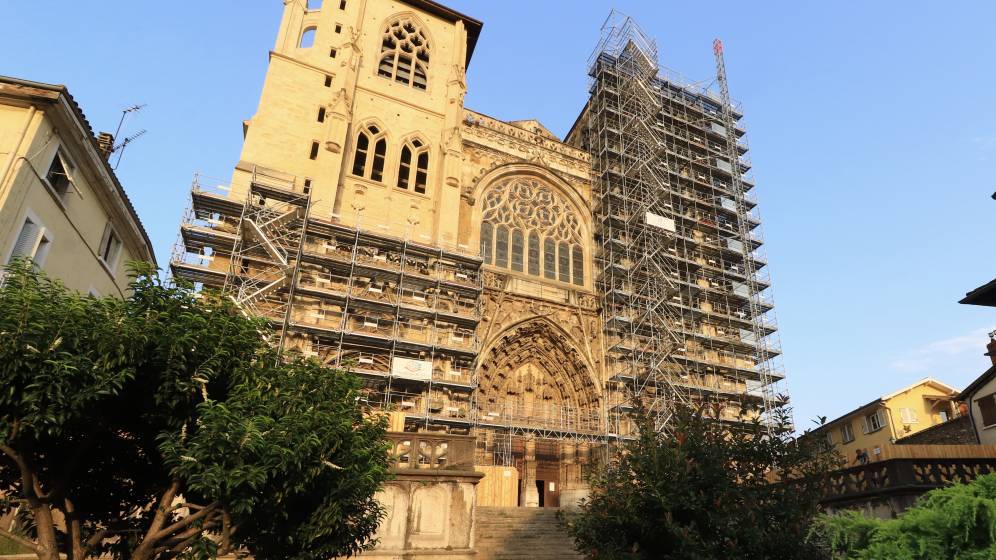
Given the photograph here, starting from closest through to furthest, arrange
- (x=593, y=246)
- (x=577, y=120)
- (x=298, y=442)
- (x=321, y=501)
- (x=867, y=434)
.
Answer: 1. (x=298, y=442)
2. (x=321, y=501)
3. (x=593, y=246)
4. (x=867, y=434)
5. (x=577, y=120)

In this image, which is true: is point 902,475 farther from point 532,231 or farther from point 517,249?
point 532,231

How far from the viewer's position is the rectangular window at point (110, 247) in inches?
686

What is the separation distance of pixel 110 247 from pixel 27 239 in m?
5.46

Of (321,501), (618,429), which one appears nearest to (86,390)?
(321,501)

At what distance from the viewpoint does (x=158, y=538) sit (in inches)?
273

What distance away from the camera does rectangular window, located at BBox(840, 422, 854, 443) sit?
114 ft

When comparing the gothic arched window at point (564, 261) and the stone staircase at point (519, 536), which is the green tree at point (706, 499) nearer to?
the stone staircase at point (519, 536)

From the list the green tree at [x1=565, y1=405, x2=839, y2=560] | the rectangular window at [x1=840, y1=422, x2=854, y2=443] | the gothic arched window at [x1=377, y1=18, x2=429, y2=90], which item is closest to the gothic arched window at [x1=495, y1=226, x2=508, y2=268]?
the gothic arched window at [x1=377, y1=18, x2=429, y2=90]

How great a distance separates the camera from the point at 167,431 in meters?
7.08

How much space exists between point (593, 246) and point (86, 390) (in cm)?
2599

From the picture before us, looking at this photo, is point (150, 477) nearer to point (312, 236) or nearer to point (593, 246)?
point (312, 236)

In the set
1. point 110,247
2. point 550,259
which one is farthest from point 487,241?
point 110,247

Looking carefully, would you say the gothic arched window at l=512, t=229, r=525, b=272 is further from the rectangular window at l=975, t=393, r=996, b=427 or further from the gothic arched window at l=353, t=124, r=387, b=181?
the rectangular window at l=975, t=393, r=996, b=427

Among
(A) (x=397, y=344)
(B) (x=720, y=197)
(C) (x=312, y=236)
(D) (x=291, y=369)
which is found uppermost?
(B) (x=720, y=197)
